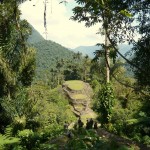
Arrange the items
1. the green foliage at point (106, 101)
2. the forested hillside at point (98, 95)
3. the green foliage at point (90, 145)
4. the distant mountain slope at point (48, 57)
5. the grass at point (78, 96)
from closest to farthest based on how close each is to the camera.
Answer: the forested hillside at point (98, 95)
the green foliage at point (90, 145)
the green foliage at point (106, 101)
the grass at point (78, 96)
the distant mountain slope at point (48, 57)

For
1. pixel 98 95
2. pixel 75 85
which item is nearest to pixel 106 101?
pixel 98 95

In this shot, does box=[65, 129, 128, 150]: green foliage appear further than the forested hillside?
Yes

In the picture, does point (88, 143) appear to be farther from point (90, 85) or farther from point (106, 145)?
point (90, 85)

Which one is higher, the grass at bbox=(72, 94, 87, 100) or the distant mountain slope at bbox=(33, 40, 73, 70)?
the distant mountain slope at bbox=(33, 40, 73, 70)

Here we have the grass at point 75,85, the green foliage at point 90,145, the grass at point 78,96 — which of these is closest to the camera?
the green foliage at point 90,145

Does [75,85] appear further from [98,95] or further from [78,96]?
[98,95]

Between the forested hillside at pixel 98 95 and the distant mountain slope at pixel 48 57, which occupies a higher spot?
the distant mountain slope at pixel 48 57

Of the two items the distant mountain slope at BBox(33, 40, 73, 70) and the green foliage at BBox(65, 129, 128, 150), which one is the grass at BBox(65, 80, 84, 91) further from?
the distant mountain slope at BBox(33, 40, 73, 70)

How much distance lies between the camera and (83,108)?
190 feet

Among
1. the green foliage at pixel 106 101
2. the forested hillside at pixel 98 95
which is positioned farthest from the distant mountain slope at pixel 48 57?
the green foliage at pixel 106 101

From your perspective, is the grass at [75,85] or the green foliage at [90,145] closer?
the green foliage at [90,145]

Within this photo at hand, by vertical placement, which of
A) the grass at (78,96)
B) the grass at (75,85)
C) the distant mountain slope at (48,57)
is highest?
the distant mountain slope at (48,57)

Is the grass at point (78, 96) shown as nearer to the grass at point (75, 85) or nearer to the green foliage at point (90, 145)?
the grass at point (75, 85)

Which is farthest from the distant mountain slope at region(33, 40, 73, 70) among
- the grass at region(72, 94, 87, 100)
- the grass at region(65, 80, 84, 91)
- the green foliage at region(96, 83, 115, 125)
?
the green foliage at region(96, 83, 115, 125)
